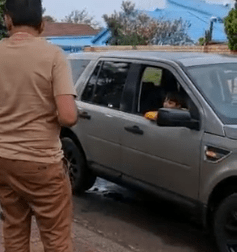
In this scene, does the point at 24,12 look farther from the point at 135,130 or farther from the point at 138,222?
the point at 138,222

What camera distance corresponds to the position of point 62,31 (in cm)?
4991

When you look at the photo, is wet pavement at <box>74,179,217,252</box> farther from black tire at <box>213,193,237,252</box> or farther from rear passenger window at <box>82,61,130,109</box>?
rear passenger window at <box>82,61,130,109</box>

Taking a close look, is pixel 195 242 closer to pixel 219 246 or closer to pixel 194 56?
pixel 219 246

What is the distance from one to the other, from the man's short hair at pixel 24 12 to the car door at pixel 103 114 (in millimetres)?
2683

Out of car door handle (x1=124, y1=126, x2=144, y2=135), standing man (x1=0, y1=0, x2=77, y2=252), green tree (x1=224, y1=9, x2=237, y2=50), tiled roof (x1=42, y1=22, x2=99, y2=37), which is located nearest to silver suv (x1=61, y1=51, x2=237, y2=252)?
car door handle (x1=124, y1=126, x2=144, y2=135)

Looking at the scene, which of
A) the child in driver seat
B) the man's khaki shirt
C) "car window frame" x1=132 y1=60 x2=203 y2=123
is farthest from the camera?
the child in driver seat

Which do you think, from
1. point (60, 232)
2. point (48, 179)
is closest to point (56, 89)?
point (48, 179)

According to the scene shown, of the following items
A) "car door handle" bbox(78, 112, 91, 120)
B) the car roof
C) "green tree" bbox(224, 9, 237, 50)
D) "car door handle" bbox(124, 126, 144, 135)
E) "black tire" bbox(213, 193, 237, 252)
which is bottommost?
"green tree" bbox(224, 9, 237, 50)

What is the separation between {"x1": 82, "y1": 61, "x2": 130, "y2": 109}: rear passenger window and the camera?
5832 mm

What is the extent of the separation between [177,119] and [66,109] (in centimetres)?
193

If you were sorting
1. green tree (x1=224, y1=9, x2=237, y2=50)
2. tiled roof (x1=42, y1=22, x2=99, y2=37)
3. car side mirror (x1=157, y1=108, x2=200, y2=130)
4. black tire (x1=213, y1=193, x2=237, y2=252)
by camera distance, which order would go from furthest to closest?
tiled roof (x1=42, y1=22, x2=99, y2=37)
green tree (x1=224, y1=9, x2=237, y2=50)
car side mirror (x1=157, y1=108, x2=200, y2=130)
black tire (x1=213, y1=193, x2=237, y2=252)

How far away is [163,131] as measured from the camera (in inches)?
197

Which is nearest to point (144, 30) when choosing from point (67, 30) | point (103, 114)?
point (67, 30)

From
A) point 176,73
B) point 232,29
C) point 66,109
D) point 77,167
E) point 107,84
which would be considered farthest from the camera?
point 232,29
